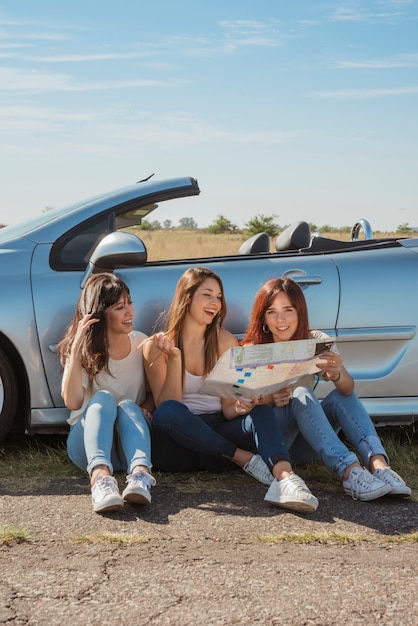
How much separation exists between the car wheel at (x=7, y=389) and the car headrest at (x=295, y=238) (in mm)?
1631

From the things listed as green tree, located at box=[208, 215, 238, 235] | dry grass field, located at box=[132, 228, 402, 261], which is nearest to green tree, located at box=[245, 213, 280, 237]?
green tree, located at box=[208, 215, 238, 235]

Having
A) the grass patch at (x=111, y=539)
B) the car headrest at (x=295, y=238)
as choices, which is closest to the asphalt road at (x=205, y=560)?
the grass patch at (x=111, y=539)

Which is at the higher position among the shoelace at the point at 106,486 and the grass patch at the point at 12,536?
the shoelace at the point at 106,486

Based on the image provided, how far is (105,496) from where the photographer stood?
3906 millimetres

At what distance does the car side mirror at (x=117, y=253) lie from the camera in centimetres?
471

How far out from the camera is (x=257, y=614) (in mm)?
2902

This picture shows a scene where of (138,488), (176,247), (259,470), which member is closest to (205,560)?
(138,488)

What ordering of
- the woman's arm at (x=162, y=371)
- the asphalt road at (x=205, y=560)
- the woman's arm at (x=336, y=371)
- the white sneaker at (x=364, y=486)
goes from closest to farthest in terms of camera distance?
the asphalt road at (x=205, y=560) < the white sneaker at (x=364, y=486) < the woman's arm at (x=336, y=371) < the woman's arm at (x=162, y=371)

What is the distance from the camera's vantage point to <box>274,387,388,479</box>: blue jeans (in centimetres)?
423

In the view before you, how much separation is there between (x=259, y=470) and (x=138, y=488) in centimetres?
63

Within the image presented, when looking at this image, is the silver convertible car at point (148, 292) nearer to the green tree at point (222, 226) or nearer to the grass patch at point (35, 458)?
the grass patch at point (35, 458)

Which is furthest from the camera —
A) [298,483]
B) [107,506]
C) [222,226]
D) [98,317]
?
[222,226]

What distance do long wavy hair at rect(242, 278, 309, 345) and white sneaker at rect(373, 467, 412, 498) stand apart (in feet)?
2.30

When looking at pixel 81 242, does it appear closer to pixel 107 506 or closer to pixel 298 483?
pixel 107 506
